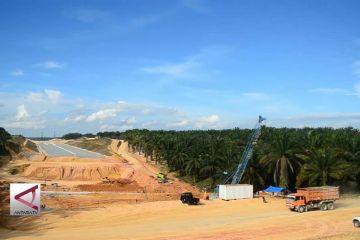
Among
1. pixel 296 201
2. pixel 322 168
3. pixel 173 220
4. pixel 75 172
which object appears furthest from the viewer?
pixel 75 172

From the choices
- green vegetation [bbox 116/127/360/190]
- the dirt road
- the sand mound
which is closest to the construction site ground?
the dirt road

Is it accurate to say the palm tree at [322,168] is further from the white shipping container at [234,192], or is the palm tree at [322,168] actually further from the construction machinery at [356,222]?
the construction machinery at [356,222]

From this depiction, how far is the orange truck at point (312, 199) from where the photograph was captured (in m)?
49.3

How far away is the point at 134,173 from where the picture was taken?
100250 millimetres

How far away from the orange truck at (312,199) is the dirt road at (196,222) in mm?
985

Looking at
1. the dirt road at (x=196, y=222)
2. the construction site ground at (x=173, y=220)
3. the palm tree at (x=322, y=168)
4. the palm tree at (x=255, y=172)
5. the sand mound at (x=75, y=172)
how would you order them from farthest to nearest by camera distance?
the sand mound at (x=75, y=172), the palm tree at (x=255, y=172), the palm tree at (x=322, y=168), the construction site ground at (x=173, y=220), the dirt road at (x=196, y=222)

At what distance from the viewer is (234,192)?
59.3m

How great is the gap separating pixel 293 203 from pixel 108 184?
42960mm

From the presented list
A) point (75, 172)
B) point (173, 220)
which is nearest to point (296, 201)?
point (173, 220)

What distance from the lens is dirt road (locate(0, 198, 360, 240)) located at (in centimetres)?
3875

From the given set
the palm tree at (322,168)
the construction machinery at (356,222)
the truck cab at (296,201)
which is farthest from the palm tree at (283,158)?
the construction machinery at (356,222)

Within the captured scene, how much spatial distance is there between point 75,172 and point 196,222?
2412 inches

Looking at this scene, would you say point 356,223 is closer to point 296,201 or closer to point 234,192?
point 296,201

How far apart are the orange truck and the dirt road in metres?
0.99
